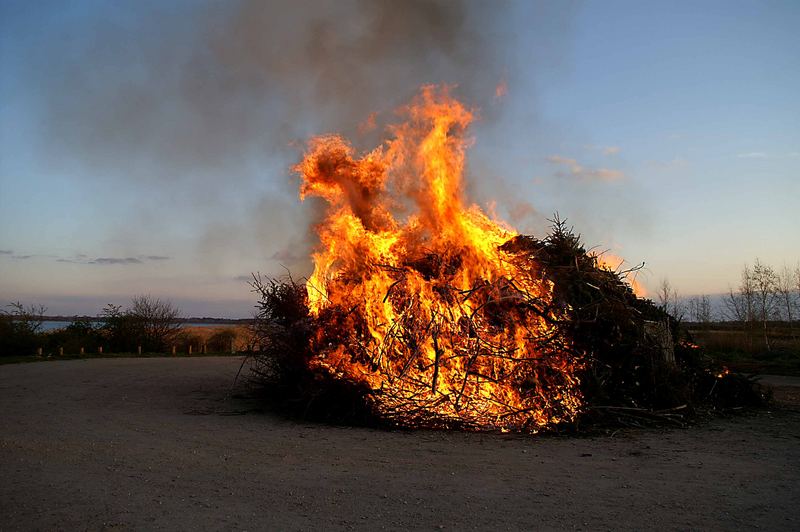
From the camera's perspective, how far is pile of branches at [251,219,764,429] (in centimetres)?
942

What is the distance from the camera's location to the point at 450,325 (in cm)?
1002

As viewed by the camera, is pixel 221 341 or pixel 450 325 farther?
pixel 221 341

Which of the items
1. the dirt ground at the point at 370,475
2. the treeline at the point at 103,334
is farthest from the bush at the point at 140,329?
the dirt ground at the point at 370,475

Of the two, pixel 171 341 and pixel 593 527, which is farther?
pixel 171 341

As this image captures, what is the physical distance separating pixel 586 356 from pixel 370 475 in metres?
4.83

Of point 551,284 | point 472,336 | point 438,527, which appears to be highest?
point 551,284

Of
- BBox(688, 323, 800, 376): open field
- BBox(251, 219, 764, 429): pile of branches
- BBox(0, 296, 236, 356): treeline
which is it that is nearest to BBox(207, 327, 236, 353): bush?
BBox(0, 296, 236, 356): treeline

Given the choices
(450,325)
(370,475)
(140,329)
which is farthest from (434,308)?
(140,329)

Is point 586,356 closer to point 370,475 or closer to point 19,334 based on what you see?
point 370,475

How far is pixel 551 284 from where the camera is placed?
10562mm

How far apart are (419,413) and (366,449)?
1570 millimetres

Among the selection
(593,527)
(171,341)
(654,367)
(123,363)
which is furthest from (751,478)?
(171,341)

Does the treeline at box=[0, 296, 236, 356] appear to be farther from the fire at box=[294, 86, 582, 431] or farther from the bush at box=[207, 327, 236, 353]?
the fire at box=[294, 86, 582, 431]

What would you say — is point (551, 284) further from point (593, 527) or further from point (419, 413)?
point (593, 527)
